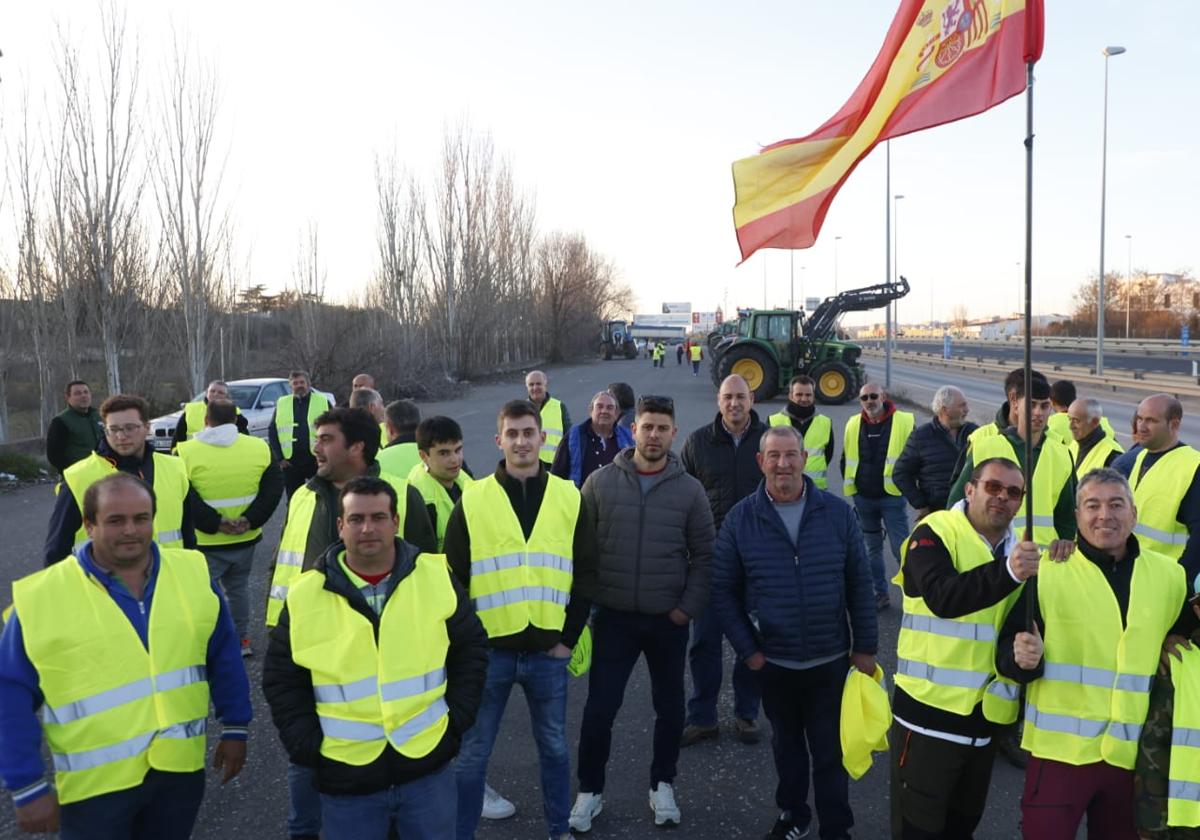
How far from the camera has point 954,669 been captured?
2.75m

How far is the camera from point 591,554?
11.2ft

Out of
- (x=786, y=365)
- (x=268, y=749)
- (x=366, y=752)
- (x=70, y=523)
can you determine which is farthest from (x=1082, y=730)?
(x=786, y=365)

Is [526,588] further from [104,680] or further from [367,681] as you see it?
[104,680]

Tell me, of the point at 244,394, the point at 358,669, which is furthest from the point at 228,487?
the point at 244,394

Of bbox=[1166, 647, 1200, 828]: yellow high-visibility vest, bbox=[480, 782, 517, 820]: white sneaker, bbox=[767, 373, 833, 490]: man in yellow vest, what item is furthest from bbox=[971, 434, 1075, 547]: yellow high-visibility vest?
bbox=[480, 782, 517, 820]: white sneaker

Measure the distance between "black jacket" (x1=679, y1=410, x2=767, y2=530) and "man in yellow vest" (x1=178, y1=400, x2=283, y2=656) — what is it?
2.68 m

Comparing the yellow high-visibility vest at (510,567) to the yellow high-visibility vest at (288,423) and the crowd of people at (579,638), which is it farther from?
the yellow high-visibility vest at (288,423)

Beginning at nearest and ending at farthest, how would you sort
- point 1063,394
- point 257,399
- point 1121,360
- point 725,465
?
1. point 725,465
2. point 1063,394
3. point 257,399
4. point 1121,360

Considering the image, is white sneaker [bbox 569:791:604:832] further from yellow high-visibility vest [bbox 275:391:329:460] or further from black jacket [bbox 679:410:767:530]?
yellow high-visibility vest [bbox 275:391:329:460]

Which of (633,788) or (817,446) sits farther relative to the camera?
(817,446)

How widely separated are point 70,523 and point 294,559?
4.28ft

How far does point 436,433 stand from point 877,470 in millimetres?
3811

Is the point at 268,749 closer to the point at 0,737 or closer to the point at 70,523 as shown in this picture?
the point at 70,523

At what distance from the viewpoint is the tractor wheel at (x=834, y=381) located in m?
23.0
